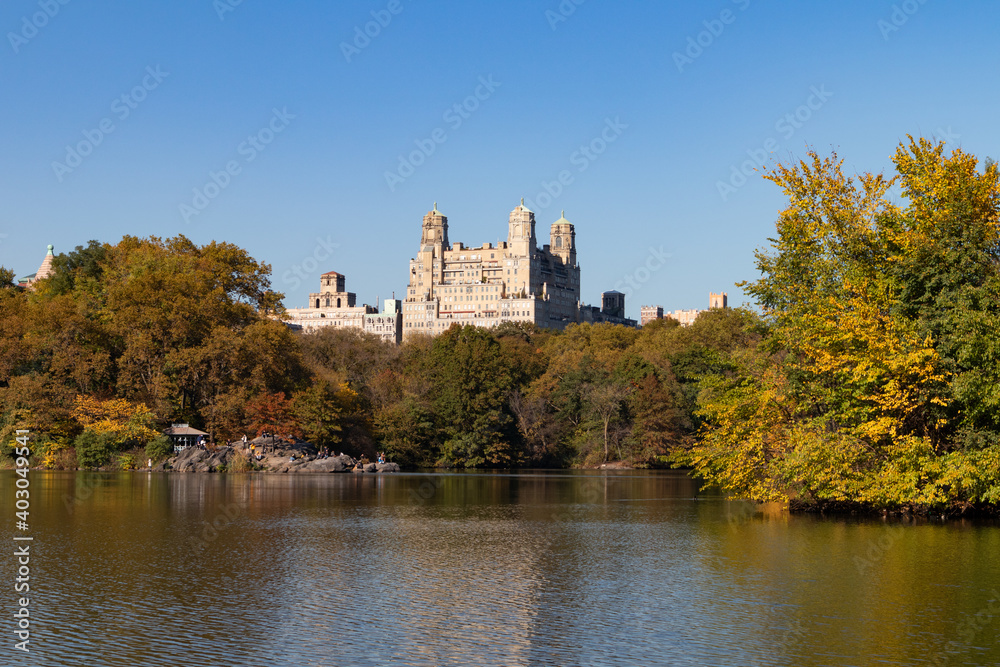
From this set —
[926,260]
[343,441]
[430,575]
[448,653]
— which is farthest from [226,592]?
[343,441]

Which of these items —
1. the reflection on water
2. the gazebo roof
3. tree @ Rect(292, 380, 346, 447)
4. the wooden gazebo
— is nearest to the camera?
the reflection on water

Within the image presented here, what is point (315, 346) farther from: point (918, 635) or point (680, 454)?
point (918, 635)

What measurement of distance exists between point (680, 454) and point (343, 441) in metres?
37.5

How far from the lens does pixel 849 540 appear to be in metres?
23.4

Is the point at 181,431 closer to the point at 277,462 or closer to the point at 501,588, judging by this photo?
the point at 277,462

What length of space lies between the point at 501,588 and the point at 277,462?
42.9 meters

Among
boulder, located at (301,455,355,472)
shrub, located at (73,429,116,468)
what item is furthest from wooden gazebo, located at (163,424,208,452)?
boulder, located at (301,455,355,472)

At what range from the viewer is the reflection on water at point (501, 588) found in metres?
12.9

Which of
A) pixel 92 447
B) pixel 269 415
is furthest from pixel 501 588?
pixel 92 447

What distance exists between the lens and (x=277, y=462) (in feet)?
190

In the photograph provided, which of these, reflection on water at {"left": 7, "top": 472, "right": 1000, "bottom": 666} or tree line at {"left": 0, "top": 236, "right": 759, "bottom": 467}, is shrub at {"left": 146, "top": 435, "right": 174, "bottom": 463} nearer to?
tree line at {"left": 0, "top": 236, "right": 759, "bottom": 467}

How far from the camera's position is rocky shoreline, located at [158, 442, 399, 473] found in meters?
55.9

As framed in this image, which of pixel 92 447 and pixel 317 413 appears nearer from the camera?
pixel 92 447

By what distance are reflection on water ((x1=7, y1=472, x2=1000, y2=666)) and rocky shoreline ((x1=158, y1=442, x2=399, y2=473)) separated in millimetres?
25008
